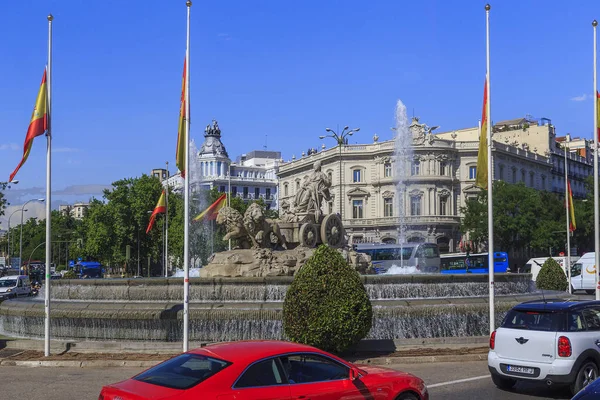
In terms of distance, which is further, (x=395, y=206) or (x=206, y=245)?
(x=395, y=206)

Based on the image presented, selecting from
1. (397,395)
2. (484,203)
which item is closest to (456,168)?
(484,203)

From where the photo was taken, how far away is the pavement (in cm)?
1455

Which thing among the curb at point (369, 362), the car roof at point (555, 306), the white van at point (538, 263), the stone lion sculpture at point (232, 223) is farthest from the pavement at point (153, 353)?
the white van at point (538, 263)

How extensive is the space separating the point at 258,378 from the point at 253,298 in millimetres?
12462

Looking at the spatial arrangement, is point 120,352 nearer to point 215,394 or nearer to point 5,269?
point 215,394

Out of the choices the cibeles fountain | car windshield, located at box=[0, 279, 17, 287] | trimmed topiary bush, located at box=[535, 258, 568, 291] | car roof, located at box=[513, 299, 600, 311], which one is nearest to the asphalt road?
car roof, located at box=[513, 299, 600, 311]

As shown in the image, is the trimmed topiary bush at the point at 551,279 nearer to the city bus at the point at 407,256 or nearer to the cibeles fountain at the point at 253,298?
the cibeles fountain at the point at 253,298

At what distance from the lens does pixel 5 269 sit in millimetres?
82062

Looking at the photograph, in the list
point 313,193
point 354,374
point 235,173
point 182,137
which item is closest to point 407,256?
point 313,193

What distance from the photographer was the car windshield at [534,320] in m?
10.9

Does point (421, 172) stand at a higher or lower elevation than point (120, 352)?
higher

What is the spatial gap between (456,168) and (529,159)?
41.1 ft

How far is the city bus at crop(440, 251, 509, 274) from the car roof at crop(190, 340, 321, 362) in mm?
42971

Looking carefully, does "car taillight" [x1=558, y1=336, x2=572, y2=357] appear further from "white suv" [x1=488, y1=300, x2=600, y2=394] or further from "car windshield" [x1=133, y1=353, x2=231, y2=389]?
"car windshield" [x1=133, y1=353, x2=231, y2=389]
